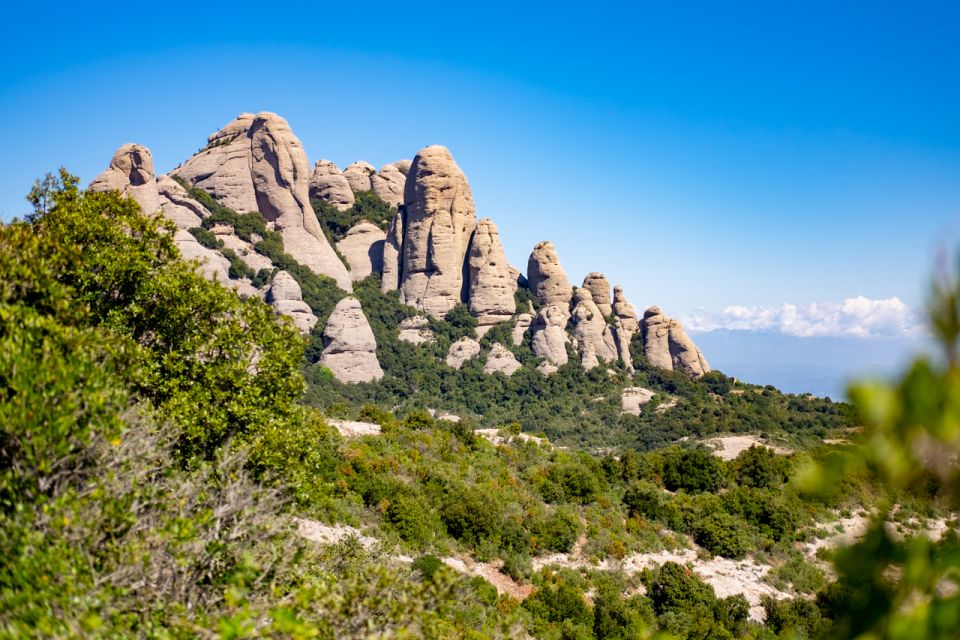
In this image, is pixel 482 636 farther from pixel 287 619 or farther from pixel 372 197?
pixel 372 197

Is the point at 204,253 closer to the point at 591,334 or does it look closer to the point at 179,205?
the point at 179,205

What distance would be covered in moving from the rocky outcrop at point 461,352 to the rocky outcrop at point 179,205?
36.2 m

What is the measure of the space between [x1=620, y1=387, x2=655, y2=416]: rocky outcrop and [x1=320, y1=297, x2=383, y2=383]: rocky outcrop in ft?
94.6

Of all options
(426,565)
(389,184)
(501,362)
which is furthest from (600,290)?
(426,565)

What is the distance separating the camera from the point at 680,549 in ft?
84.0

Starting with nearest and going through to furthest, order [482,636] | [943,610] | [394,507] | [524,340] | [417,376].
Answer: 1. [943,610]
2. [482,636]
3. [394,507]
4. [417,376]
5. [524,340]

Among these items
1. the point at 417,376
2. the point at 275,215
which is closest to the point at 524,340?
the point at 417,376

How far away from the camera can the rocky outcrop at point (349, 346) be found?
66.9 meters

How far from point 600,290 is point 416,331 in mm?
26149

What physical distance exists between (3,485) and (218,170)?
83500 mm

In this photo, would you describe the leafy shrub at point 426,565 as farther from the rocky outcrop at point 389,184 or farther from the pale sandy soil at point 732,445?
the rocky outcrop at point 389,184

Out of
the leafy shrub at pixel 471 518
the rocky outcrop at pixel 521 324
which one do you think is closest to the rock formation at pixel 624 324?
the rocky outcrop at pixel 521 324

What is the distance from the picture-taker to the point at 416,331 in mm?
76688

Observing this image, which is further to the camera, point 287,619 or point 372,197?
point 372,197
